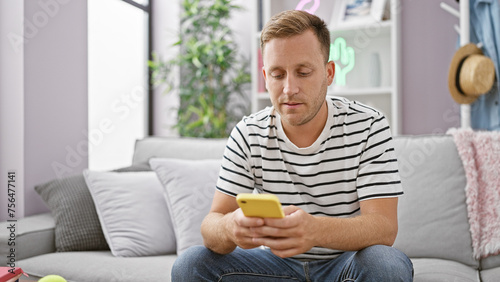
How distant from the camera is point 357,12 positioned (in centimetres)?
307

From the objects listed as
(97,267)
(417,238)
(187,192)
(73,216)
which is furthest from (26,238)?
(417,238)

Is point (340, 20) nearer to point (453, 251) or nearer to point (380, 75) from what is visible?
point (380, 75)

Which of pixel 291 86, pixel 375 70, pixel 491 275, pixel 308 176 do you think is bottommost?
pixel 491 275

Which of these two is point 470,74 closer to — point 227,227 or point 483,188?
point 483,188

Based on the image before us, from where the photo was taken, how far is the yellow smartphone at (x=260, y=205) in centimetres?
98

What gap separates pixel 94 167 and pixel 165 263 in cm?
141

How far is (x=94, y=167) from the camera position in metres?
2.92

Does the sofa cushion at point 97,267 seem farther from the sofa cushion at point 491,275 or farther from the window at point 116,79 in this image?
A: the window at point 116,79

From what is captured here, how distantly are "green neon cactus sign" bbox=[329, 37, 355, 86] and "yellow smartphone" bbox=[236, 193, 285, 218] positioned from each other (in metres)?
2.28

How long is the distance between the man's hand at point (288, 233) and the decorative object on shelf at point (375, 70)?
2152 millimetres

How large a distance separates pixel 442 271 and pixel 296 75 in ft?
2.64

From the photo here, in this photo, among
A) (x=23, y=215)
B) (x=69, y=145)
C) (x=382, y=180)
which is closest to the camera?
(x=382, y=180)

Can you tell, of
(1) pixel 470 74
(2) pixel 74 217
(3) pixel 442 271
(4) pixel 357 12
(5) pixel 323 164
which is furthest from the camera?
(4) pixel 357 12

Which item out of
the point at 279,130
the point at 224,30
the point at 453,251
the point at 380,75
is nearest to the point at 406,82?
the point at 380,75
